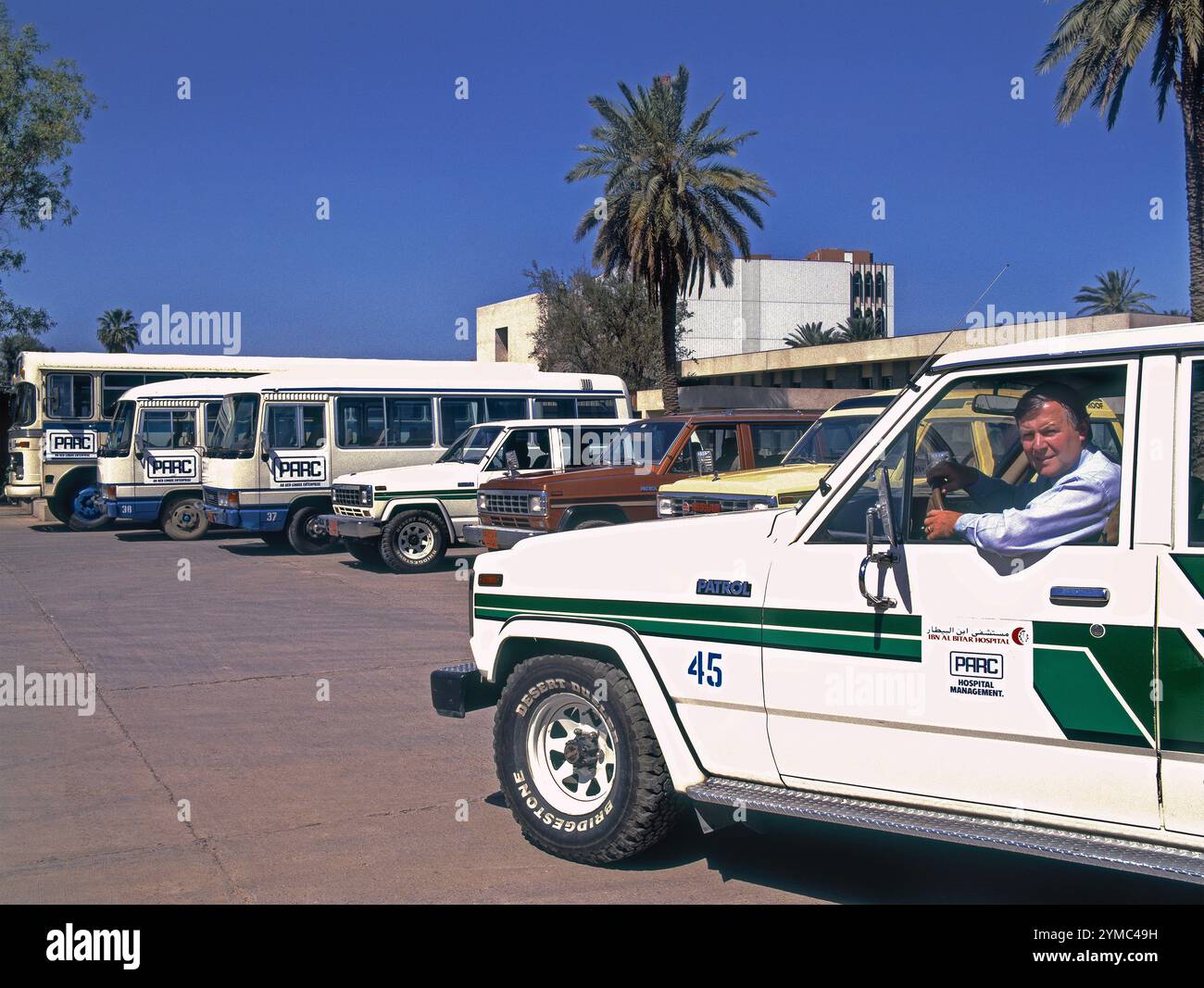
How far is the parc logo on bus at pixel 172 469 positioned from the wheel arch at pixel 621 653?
17.9 meters

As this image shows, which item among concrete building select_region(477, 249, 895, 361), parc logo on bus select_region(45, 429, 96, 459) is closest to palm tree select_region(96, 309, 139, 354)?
concrete building select_region(477, 249, 895, 361)

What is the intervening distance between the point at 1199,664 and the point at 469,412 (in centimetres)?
1763

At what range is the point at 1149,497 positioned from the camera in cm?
382

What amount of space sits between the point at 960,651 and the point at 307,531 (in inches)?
641

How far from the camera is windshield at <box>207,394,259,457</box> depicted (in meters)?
18.7

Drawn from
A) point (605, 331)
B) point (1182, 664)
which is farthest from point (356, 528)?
point (605, 331)

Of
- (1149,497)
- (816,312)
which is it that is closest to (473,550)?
(1149,497)

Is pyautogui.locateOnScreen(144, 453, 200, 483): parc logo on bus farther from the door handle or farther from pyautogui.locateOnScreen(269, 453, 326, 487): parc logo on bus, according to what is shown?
the door handle

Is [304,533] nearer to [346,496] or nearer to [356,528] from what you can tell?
[346,496]

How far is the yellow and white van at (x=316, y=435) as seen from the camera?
18.7 meters

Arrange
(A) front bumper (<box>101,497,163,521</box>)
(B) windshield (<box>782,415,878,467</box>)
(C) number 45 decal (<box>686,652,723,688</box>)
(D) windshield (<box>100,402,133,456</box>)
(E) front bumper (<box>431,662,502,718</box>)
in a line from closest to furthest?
(C) number 45 decal (<box>686,652,723,688</box>) < (E) front bumper (<box>431,662,502,718</box>) < (B) windshield (<box>782,415,878,467</box>) < (A) front bumper (<box>101,497,163,521</box>) < (D) windshield (<box>100,402,133,456</box>)

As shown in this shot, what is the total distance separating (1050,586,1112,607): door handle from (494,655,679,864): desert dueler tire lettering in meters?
1.68

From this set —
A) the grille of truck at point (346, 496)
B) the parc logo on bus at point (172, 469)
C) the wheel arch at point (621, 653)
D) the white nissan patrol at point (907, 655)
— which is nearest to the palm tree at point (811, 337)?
the parc logo on bus at point (172, 469)

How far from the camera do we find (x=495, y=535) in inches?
574
